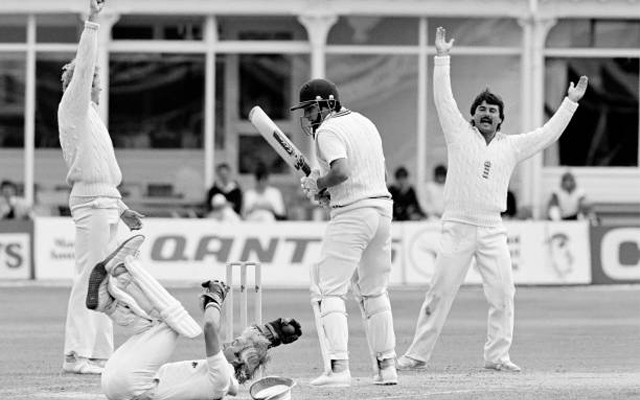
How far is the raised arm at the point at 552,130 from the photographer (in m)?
13.2

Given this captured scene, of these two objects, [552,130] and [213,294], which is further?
[552,130]

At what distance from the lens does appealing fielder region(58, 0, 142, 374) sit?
12.5 metres

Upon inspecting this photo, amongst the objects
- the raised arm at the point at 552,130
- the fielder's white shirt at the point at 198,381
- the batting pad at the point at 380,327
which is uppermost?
the raised arm at the point at 552,130

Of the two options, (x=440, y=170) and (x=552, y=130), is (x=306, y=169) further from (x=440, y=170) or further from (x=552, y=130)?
(x=440, y=170)

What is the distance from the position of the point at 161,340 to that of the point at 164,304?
0.22 metres

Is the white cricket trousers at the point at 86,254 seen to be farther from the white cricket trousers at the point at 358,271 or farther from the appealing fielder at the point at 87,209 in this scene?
the white cricket trousers at the point at 358,271

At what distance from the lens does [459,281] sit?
13.1 metres

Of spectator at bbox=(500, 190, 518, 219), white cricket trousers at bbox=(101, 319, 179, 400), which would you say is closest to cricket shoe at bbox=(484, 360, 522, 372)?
white cricket trousers at bbox=(101, 319, 179, 400)

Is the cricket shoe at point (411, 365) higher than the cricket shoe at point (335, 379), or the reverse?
the cricket shoe at point (335, 379)

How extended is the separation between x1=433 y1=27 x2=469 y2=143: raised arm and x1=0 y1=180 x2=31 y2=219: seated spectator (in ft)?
44.5

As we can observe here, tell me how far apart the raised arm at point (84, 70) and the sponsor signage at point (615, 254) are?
1319cm

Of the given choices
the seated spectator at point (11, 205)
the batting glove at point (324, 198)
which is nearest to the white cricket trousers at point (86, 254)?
the batting glove at point (324, 198)

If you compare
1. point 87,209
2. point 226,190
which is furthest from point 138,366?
point 226,190

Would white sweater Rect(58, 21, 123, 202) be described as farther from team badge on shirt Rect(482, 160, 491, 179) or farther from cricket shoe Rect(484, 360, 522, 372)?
cricket shoe Rect(484, 360, 522, 372)
